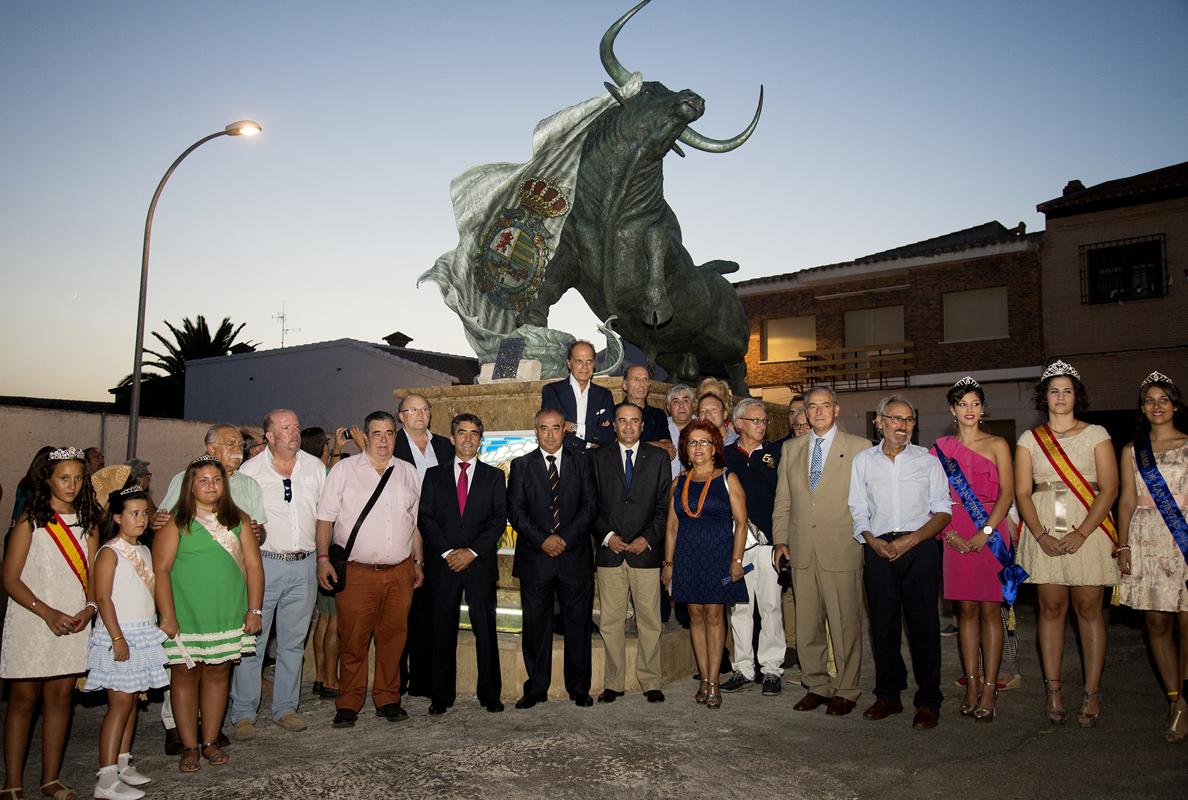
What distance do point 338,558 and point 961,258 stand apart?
18729 millimetres

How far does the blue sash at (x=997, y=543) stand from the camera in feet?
15.2

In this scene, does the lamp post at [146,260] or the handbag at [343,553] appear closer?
the handbag at [343,553]

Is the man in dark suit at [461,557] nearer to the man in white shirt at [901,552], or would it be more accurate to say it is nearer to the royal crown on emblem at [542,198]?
the man in white shirt at [901,552]

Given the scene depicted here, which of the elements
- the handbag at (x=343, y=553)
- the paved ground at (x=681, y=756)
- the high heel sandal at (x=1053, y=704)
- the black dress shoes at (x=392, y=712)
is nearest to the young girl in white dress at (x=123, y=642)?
the paved ground at (x=681, y=756)

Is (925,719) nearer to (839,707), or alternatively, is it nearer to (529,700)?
(839,707)

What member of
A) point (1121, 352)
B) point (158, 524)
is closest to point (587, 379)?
point (158, 524)

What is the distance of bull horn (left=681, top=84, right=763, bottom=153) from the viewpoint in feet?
23.2

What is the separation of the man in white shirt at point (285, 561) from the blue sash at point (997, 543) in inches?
134

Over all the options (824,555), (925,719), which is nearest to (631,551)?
(824,555)

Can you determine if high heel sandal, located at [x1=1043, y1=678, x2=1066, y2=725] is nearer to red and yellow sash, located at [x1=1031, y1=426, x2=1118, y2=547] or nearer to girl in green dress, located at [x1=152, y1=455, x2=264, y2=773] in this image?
red and yellow sash, located at [x1=1031, y1=426, x2=1118, y2=547]

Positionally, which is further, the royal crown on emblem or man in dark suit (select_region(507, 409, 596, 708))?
the royal crown on emblem

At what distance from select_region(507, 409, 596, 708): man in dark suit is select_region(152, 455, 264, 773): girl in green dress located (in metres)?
1.46

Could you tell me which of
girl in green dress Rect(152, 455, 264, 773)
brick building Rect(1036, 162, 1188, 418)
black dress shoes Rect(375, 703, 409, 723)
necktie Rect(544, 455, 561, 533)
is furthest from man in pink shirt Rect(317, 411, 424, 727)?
brick building Rect(1036, 162, 1188, 418)

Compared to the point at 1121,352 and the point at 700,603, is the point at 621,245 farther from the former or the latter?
the point at 1121,352
